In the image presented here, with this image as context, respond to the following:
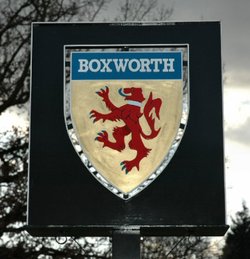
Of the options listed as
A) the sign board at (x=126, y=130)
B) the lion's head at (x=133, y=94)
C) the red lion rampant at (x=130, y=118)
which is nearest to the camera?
the sign board at (x=126, y=130)

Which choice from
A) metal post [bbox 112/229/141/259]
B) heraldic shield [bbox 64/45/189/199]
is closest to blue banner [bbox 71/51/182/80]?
heraldic shield [bbox 64/45/189/199]

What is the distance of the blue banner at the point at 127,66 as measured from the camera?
7336 mm

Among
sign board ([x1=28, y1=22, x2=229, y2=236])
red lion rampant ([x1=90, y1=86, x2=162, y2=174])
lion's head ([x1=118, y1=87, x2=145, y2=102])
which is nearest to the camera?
sign board ([x1=28, y1=22, x2=229, y2=236])

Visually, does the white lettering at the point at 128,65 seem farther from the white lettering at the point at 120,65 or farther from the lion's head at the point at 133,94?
the lion's head at the point at 133,94

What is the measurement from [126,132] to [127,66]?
648mm

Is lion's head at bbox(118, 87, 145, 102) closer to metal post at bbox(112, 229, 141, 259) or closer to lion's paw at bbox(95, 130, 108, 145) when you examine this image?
lion's paw at bbox(95, 130, 108, 145)

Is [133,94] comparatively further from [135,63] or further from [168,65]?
[168,65]

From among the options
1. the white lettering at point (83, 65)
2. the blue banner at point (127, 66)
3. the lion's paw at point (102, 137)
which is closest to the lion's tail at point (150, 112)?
the blue banner at point (127, 66)

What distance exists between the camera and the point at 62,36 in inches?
295

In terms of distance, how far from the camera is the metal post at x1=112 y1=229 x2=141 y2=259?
7.07 metres

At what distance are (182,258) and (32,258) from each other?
330 cm

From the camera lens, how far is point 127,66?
7.36 meters

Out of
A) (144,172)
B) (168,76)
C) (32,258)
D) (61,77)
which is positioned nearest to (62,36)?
(61,77)

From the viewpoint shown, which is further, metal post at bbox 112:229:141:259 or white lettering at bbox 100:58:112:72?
white lettering at bbox 100:58:112:72
